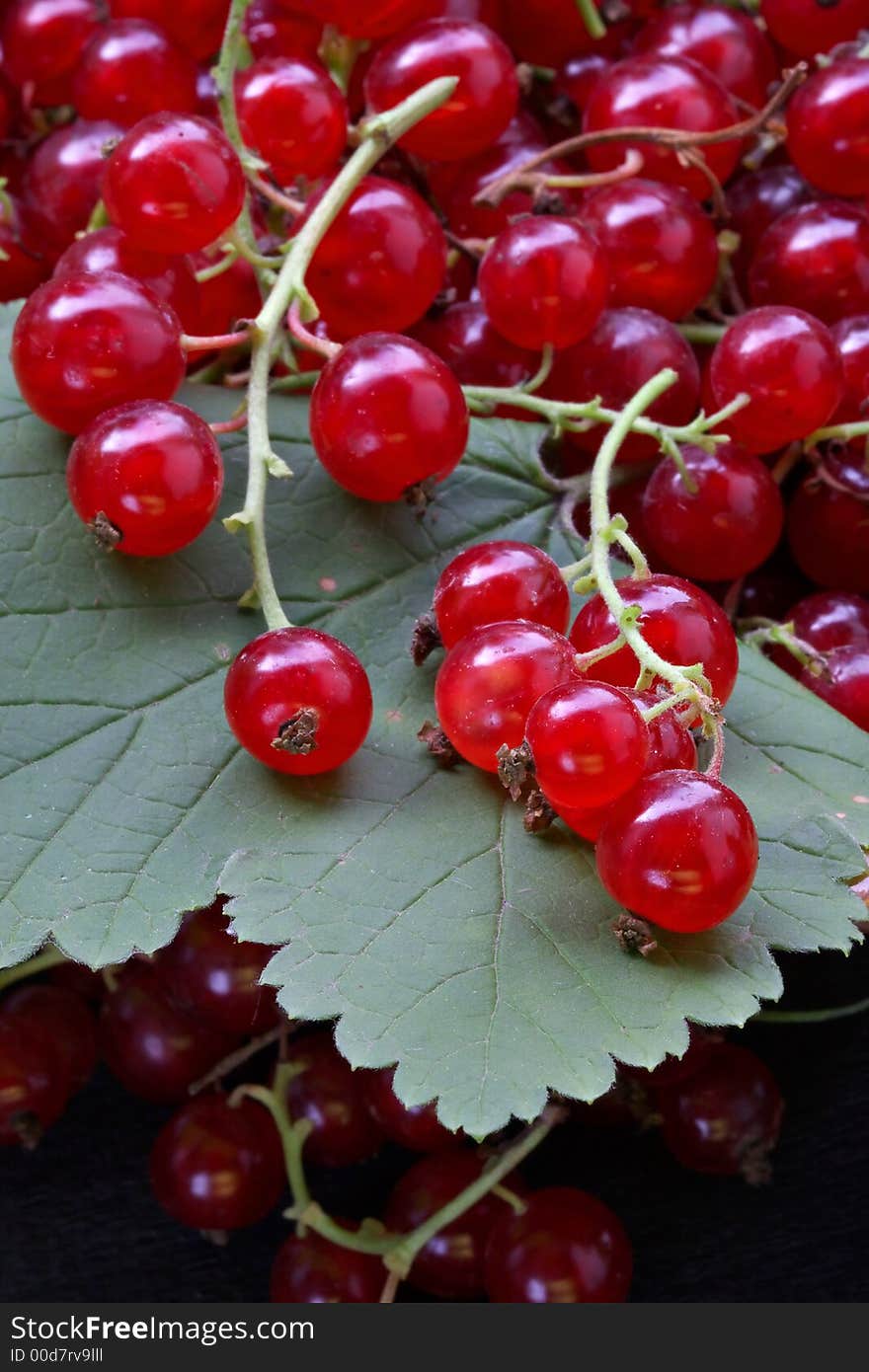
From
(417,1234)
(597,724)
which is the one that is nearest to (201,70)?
(597,724)

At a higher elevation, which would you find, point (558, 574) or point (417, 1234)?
point (558, 574)

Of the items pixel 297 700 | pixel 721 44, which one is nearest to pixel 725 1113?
pixel 297 700

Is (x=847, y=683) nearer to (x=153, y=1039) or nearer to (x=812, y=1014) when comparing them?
(x=812, y=1014)

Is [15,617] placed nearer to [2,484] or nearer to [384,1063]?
[2,484]

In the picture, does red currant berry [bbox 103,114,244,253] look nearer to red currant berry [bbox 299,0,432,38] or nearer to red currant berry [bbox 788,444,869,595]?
red currant berry [bbox 299,0,432,38]

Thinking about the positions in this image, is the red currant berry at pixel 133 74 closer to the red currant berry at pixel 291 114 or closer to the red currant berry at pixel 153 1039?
the red currant berry at pixel 291 114

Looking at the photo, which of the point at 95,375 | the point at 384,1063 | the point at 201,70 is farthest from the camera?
the point at 201,70

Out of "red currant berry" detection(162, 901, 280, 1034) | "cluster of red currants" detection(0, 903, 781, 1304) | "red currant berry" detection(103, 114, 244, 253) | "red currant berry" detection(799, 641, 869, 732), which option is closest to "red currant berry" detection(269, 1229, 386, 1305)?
"cluster of red currants" detection(0, 903, 781, 1304)
